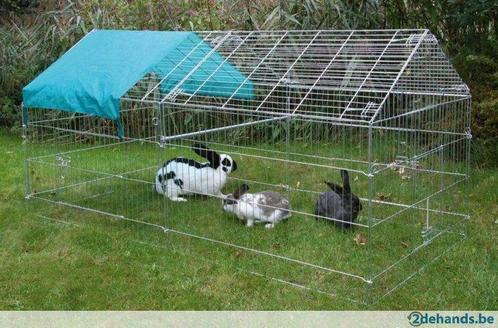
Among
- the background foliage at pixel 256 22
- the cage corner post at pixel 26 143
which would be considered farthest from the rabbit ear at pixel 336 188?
the cage corner post at pixel 26 143

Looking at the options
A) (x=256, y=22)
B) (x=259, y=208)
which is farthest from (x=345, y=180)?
(x=256, y=22)

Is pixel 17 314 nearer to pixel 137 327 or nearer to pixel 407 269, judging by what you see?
pixel 137 327

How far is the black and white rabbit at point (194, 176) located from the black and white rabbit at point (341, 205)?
38.7 inches

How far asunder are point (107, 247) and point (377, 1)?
479 cm

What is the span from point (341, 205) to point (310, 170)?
1.80 meters

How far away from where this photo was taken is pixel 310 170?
6883 mm

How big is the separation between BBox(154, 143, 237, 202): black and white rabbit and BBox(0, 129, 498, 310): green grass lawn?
0.15 meters

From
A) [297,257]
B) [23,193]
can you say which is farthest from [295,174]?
[23,193]

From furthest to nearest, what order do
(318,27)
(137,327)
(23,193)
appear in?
(318,27)
(23,193)
(137,327)

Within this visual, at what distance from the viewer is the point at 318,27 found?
330 inches

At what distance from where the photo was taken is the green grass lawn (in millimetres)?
4012

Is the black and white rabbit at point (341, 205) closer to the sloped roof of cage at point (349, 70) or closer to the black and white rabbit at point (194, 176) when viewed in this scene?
the sloped roof of cage at point (349, 70)

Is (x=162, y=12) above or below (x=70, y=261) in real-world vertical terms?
above

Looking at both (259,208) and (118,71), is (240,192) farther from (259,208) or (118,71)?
(118,71)
